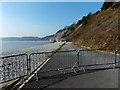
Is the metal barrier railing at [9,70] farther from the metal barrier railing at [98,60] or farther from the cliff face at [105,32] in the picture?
the cliff face at [105,32]

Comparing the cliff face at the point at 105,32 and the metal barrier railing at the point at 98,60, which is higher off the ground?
the cliff face at the point at 105,32

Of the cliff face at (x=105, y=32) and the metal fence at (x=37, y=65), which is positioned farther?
the cliff face at (x=105, y=32)

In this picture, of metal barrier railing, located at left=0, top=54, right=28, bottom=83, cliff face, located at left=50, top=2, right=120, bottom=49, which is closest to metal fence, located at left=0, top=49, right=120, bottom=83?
metal barrier railing, located at left=0, top=54, right=28, bottom=83

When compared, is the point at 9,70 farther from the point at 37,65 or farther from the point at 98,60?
the point at 98,60

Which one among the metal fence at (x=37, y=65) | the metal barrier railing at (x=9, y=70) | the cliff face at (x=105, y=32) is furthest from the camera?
the cliff face at (x=105, y=32)

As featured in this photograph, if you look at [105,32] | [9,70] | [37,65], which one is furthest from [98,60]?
[105,32]

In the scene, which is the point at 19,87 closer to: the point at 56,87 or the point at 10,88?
the point at 10,88

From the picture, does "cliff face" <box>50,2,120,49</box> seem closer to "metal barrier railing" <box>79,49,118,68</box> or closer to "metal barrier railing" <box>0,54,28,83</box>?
"metal barrier railing" <box>79,49,118,68</box>

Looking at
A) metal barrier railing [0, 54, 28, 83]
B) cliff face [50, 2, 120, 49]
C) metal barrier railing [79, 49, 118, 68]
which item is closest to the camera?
metal barrier railing [0, 54, 28, 83]

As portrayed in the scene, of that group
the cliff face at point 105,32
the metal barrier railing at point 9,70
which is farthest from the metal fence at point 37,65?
the cliff face at point 105,32

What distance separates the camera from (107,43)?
24516 millimetres

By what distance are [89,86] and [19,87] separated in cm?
270

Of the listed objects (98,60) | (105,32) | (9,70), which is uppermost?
(105,32)

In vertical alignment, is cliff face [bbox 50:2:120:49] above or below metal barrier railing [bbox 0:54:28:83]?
above
